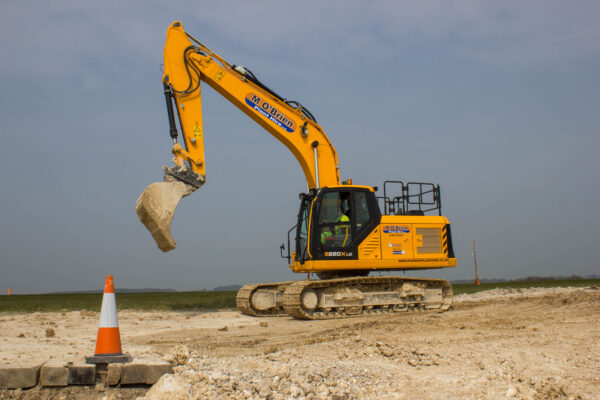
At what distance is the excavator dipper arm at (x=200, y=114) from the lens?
10.5m

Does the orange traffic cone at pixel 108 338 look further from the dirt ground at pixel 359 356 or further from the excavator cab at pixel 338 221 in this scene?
the excavator cab at pixel 338 221

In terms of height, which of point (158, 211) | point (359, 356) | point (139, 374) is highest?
point (158, 211)

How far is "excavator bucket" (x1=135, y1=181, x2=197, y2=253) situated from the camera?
31.1 feet

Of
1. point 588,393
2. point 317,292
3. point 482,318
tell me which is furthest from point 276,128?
point 588,393

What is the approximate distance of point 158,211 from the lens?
954cm

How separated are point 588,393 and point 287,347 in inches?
128

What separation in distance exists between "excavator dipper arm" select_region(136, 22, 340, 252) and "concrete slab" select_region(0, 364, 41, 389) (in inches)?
227

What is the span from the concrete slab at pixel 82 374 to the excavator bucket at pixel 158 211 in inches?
213

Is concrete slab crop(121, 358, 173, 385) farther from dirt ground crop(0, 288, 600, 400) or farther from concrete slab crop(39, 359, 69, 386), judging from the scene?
concrete slab crop(39, 359, 69, 386)

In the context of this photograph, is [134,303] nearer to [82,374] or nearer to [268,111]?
[268,111]

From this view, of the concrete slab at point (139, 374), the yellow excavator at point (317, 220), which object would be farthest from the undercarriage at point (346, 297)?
the concrete slab at point (139, 374)

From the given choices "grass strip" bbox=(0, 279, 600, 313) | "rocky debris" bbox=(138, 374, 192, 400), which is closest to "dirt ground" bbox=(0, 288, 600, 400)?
"rocky debris" bbox=(138, 374, 192, 400)

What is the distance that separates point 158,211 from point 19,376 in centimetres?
554

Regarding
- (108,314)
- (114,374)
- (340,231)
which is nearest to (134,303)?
(340,231)
